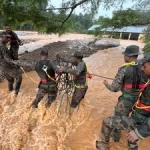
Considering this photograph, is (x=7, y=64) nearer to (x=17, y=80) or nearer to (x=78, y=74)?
(x=17, y=80)

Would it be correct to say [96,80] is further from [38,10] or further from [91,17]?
[38,10]

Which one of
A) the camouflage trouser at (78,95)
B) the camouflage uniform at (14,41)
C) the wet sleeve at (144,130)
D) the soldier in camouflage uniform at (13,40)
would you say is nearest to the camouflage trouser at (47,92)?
the camouflage trouser at (78,95)

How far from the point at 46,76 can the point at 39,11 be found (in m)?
3.04

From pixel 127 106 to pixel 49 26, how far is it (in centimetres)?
467

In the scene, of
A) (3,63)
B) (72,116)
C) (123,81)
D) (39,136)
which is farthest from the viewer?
(3,63)

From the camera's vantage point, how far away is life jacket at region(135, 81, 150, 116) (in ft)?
9.41

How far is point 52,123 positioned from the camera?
15.4 feet

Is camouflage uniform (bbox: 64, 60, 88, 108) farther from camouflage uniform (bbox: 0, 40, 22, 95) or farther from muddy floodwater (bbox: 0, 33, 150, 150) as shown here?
camouflage uniform (bbox: 0, 40, 22, 95)

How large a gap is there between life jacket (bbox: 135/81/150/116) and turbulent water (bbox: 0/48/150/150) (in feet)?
4.06

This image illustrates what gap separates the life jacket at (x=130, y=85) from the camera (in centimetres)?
328

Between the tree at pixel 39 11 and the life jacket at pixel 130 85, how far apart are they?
12.3 feet

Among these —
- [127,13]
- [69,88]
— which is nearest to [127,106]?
[69,88]

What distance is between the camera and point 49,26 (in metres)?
7.27

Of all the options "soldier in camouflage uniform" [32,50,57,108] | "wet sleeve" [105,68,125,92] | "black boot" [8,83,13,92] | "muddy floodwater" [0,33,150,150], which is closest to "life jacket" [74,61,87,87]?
"soldier in camouflage uniform" [32,50,57,108]
